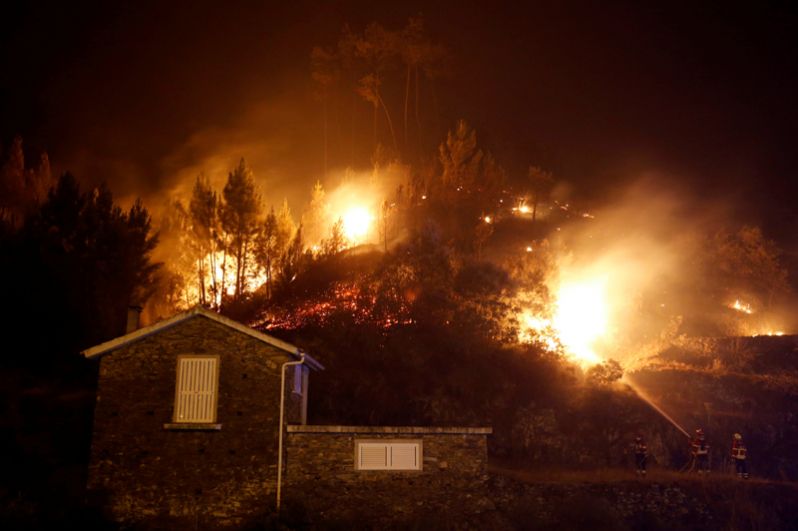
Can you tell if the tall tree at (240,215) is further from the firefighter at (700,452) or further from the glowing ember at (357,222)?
the firefighter at (700,452)

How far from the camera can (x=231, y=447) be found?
2042 cm

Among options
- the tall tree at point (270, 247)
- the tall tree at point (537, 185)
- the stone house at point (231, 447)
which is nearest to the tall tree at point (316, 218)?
the tall tree at point (270, 247)

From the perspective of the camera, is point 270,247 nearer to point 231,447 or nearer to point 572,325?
point 572,325

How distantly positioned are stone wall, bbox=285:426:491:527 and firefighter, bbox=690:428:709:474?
12.1 m

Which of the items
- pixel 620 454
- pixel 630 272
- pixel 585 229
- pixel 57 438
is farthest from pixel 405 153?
pixel 57 438

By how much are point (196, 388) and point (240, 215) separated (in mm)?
26445

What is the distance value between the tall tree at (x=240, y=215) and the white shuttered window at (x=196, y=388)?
24.3m

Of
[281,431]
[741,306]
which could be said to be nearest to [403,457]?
[281,431]

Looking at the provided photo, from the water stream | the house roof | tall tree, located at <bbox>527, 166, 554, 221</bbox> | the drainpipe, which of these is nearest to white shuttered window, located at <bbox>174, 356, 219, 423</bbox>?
the house roof

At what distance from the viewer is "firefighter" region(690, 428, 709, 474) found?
90.4 feet

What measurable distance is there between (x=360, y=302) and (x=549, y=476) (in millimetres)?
17266

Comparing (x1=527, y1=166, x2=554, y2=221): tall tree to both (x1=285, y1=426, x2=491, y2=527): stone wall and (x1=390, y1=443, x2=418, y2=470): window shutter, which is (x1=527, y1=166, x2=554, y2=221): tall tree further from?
(x1=390, y1=443, x2=418, y2=470): window shutter

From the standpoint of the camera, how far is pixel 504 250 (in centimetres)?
5719

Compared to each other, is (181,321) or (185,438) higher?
(181,321)
